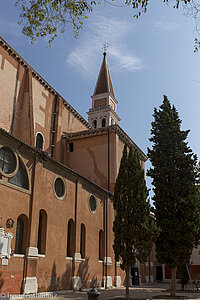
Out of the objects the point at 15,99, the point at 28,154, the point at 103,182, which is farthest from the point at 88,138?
the point at 28,154

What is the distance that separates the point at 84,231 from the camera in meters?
18.3

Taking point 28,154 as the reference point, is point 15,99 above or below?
above

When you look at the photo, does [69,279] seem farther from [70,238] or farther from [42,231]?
[42,231]

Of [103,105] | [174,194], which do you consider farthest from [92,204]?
[103,105]

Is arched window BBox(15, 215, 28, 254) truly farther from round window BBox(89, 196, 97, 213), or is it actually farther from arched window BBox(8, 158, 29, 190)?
round window BBox(89, 196, 97, 213)

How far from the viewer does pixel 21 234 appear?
43.6 feet

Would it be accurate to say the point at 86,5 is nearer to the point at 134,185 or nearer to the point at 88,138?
the point at 134,185

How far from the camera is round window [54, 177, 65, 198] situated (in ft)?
53.4

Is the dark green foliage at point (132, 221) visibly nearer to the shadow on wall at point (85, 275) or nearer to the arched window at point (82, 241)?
the shadow on wall at point (85, 275)

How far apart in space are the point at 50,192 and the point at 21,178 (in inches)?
87.2

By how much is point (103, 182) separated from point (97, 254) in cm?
637

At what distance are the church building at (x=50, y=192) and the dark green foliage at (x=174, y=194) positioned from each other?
4.48 m

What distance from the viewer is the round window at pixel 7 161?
1282 centimetres

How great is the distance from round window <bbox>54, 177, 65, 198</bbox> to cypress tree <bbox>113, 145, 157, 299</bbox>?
10.9 ft
